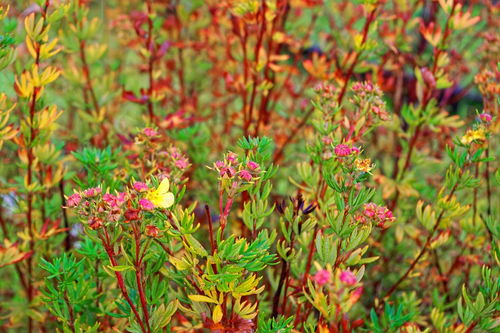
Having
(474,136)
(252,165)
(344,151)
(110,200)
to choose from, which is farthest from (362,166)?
(110,200)

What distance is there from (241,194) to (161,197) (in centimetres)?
55

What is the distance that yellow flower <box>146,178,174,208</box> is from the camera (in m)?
1.05

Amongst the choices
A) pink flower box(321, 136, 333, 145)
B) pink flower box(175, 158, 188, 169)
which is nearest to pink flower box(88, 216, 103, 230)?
pink flower box(175, 158, 188, 169)

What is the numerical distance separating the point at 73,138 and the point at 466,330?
5.12 feet

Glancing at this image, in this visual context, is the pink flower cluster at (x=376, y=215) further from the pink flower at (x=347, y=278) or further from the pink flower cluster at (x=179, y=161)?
the pink flower cluster at (x=179, y=161)

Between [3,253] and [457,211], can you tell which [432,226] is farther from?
[3,253]

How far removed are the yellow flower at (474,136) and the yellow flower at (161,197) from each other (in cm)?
77

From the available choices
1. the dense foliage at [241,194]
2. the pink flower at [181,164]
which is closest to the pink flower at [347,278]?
the dense foliage at [241,194]

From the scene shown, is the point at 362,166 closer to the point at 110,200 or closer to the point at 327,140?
the point at 327,140

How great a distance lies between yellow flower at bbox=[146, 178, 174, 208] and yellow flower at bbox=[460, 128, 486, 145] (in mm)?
768

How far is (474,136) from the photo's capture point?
1357mm

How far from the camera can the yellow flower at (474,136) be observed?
1.35 m

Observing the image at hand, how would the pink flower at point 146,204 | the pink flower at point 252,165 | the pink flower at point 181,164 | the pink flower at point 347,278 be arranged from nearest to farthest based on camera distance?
the pink flower at point 347,278, the pink flower at point 146,204, the pink flower at point 252,165, the pink flower at point 181,164

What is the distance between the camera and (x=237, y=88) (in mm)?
1988
